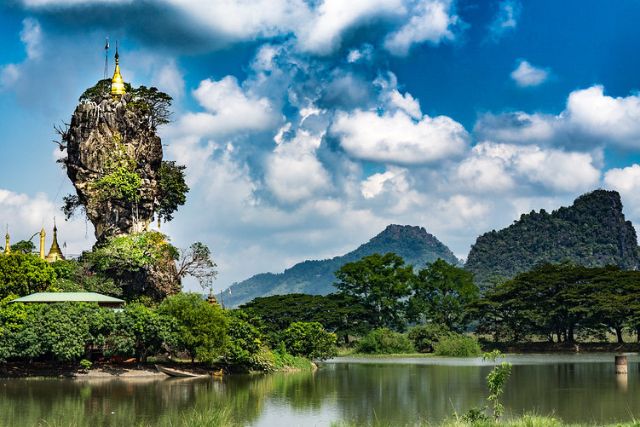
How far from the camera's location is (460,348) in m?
66.2

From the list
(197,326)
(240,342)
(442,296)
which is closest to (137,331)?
(197,326)

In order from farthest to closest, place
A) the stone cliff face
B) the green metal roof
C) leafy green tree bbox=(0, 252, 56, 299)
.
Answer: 1. the stone cliff face
2. leafy green tree bbox=(0, 252, 56, 299)
3. the green metal roof

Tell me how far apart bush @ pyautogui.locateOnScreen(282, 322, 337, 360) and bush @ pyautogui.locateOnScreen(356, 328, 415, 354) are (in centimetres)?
1485

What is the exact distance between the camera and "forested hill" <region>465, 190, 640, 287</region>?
121 m

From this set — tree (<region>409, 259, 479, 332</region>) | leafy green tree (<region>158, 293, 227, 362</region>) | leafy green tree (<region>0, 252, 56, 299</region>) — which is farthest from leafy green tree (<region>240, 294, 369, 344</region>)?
leafy green tree (<region>158, 293, 227, 362</region>)

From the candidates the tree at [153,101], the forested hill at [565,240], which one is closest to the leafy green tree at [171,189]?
the tree at [153,101]

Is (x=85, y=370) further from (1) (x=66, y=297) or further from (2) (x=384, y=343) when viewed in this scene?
(2) (x=384, y=343)

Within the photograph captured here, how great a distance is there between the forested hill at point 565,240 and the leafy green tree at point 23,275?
79.7 m

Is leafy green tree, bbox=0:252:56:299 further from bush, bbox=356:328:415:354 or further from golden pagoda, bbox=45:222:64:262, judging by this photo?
bush, bbox=356:328:415:354

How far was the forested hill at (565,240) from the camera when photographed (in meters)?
121

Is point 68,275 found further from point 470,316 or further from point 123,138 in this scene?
point 470,316

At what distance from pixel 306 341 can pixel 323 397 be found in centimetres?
1941

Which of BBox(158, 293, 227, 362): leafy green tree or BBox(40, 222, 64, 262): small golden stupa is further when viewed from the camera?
BBox(40, 222, 64, 262): small golden stupa

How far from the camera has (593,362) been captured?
5312 cm
